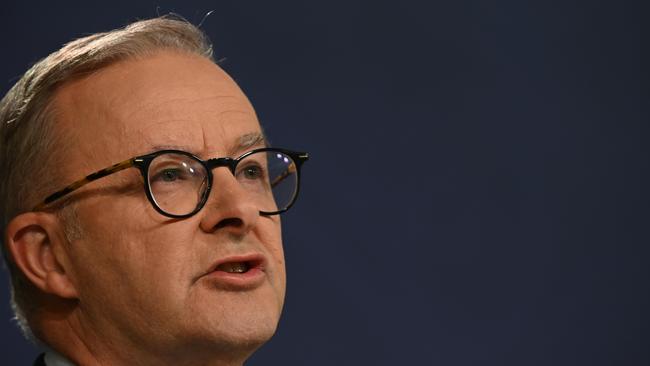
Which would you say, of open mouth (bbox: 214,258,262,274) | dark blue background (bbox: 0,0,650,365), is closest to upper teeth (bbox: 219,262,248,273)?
open mouth (bbox: 214,258,262,274)

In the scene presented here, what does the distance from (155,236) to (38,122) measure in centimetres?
34

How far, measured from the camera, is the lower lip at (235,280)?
162cm

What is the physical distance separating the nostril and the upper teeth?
7 centimetres

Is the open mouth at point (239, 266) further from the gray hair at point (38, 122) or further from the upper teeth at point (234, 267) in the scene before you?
the gray hair at point (38, 122)

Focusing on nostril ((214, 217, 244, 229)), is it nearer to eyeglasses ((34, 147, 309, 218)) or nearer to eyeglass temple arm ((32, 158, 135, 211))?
eyeglasses ((34, 147, 309, 218))

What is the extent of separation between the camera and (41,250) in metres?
1.73

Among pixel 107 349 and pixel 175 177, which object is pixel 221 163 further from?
pixel 107 349

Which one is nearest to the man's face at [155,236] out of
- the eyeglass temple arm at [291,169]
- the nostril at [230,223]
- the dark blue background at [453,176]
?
the nostril at [230,223]

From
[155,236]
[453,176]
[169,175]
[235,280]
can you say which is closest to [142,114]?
[169,175]

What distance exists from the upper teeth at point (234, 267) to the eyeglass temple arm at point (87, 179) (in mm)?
242

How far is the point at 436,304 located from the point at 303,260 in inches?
16.6

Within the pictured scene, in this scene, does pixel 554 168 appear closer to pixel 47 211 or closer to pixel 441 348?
pixel 441 348

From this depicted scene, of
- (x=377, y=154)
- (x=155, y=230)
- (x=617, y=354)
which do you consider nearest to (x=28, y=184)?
(x=155, y=230)

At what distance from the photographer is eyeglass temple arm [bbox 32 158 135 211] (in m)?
1.63
